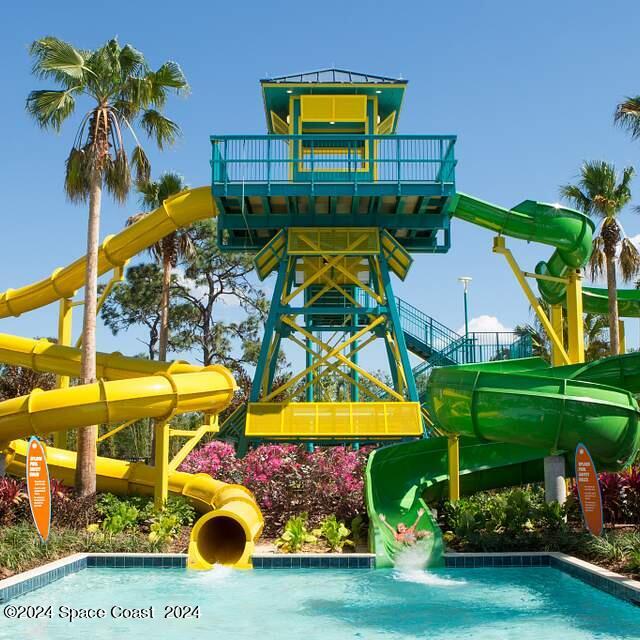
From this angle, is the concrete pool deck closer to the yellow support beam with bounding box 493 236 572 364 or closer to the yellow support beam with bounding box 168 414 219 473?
the yellow support beam with bounding box 168 414 219 473

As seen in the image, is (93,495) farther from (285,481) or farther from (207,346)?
(207,346)

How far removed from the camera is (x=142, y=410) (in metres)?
14.9

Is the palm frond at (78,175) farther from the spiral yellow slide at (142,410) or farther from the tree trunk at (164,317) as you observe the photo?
the tree trunk at (164,317)

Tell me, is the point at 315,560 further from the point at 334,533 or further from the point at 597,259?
the point at 597,259

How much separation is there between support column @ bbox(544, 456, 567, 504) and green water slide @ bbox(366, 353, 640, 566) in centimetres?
104

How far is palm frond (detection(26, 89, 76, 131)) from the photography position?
1747 cm

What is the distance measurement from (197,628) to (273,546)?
5435mm

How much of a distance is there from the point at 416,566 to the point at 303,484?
12.1 ft

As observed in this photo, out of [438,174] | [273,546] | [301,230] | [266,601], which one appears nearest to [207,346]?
[301,230]

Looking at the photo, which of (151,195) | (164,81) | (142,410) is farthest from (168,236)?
(142,410)

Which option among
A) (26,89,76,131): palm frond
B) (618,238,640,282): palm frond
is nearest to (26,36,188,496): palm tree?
(26,89,76,131): palm frond

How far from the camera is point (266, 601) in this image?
10359mm

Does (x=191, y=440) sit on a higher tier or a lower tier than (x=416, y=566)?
higher

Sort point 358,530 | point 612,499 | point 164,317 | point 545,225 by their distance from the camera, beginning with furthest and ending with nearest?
point 164,317 → point 545,225 → point 358,530 → point 612,499
